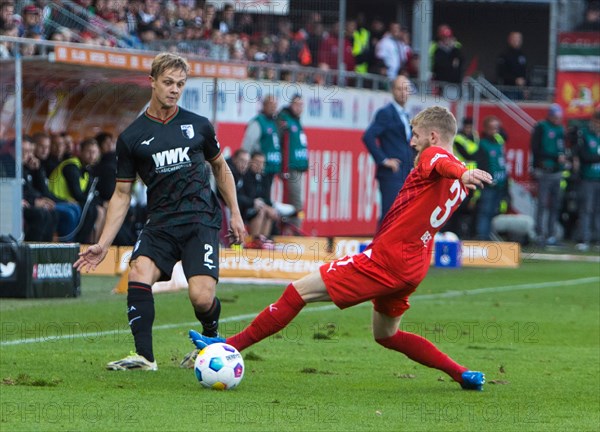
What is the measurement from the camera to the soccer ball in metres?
7.59

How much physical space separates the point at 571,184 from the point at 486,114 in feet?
7.37

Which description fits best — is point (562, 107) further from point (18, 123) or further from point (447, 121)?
point (447, 121)

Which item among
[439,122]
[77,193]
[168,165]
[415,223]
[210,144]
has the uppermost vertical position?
[439,122]

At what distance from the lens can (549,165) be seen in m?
23.7

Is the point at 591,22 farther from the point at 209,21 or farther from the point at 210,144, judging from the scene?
the point at 210,144

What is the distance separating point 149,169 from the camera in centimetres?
830

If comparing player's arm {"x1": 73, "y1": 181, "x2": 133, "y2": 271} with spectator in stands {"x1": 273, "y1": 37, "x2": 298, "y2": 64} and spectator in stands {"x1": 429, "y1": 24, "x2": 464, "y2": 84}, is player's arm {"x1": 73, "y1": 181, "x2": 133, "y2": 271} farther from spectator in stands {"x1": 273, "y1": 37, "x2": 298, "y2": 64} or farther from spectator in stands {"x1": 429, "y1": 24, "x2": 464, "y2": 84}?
spectator in stands {"x1": 429, "y1": 24, "x2": 464, "y2": 84}

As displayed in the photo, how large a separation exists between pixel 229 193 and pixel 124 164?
0.72 metres

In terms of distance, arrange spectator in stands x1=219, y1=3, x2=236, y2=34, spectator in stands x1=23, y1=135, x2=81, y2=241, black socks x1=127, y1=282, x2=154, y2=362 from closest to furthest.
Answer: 1. black socks x1=127, y1=282, x2=154, y2=362
2. spectator in stands x1=23, y1=135, x2=81, y2=241
3. spectator in stands x1=219, y1=3, x2=236, y2=34

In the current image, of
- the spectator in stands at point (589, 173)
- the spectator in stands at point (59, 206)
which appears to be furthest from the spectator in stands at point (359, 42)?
the spectator in stands at point (59, 206)

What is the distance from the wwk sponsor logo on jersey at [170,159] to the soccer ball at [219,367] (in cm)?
125

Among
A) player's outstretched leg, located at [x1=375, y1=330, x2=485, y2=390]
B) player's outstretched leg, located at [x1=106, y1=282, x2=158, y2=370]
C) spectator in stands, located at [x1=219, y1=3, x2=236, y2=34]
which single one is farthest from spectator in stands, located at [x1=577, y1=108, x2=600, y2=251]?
player's outstretched leg, located at [x1=106, y1=282, x2=158, y2=370]

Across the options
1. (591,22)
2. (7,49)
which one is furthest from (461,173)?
(591,22)

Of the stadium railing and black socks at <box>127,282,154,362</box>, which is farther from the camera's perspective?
the stadium railing
